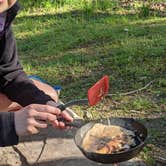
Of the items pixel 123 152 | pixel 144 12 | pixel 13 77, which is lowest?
pixel 144 12

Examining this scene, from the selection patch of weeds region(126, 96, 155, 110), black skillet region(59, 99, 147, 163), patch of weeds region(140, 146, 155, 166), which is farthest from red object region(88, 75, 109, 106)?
patch of weeds region(126, 96, 155, 110)

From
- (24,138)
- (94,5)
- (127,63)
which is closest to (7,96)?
(24,138)

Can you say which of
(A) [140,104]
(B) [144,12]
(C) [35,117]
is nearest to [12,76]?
(C) [35,117]

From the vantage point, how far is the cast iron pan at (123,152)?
232 cm

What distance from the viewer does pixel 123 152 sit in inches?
90.5

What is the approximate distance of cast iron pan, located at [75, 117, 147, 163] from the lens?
7.61 feet

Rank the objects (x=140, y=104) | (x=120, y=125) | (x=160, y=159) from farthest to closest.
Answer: (x=140, y=104) < (x=160, y=159) < (x=120, y=125)

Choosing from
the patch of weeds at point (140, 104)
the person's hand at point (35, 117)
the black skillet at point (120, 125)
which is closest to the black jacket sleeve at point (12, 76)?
the black skillet at point (120, 125)

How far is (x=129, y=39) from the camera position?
5.21 metres

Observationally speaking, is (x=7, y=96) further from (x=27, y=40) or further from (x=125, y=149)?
(x=27, y=40)

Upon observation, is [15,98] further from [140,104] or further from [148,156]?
[140,104]

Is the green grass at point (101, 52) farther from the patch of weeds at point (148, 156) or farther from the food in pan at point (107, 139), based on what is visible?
the food in pan at point (107, 139)

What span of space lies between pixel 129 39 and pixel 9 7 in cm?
270

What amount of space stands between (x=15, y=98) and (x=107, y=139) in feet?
2.26
